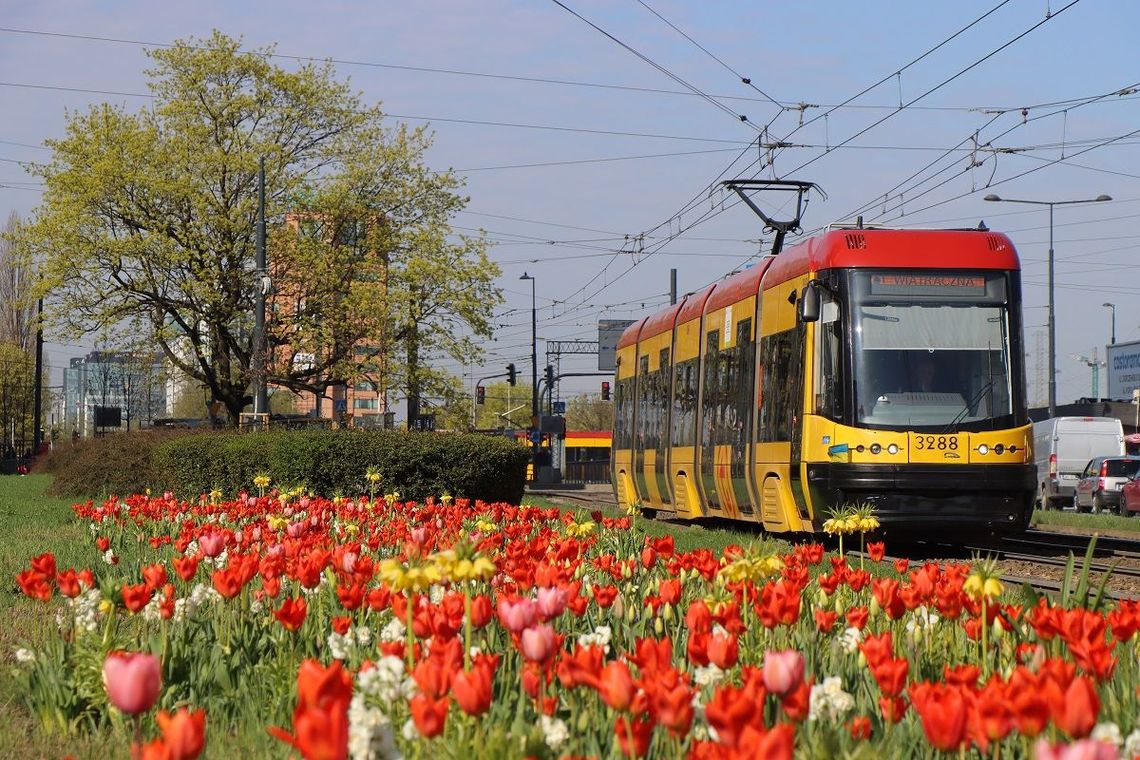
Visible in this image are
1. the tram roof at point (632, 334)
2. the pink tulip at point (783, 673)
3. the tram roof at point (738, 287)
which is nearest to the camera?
the pink tulip at point (783, 673)

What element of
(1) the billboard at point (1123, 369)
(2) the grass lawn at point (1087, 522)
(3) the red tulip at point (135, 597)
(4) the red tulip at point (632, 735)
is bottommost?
(2) the grass lawn at point (1087, 522)

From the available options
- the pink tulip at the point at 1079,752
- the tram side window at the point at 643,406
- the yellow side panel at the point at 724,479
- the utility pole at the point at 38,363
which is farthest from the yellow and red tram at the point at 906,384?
the utility pole at the point at 38,363

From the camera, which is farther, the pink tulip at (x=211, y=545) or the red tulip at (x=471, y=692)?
the pink tulip at (x=211, y=545)

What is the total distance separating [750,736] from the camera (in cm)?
270

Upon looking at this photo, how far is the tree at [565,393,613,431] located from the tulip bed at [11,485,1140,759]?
13053cm

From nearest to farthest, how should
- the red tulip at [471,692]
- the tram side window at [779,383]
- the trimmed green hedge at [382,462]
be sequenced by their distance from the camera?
the red tulip at [471,692] → the tram side window at [779,383] → the trimmed green hedge at [382,462]

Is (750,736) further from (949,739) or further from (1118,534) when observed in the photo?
(1118,534)

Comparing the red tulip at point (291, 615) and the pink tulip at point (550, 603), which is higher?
the pink tulip at point (550, 603)

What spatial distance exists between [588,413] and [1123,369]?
252 feet

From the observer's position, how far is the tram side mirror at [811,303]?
53.0 ft

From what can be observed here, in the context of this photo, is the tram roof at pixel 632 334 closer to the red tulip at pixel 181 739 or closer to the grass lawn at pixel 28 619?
the grass lawn at pixel 28 619

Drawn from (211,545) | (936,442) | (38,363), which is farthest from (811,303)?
(38,363)

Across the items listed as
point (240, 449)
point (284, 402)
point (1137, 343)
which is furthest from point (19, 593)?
point (284, 402)

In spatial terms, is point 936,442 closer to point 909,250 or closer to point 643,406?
point 909,250
